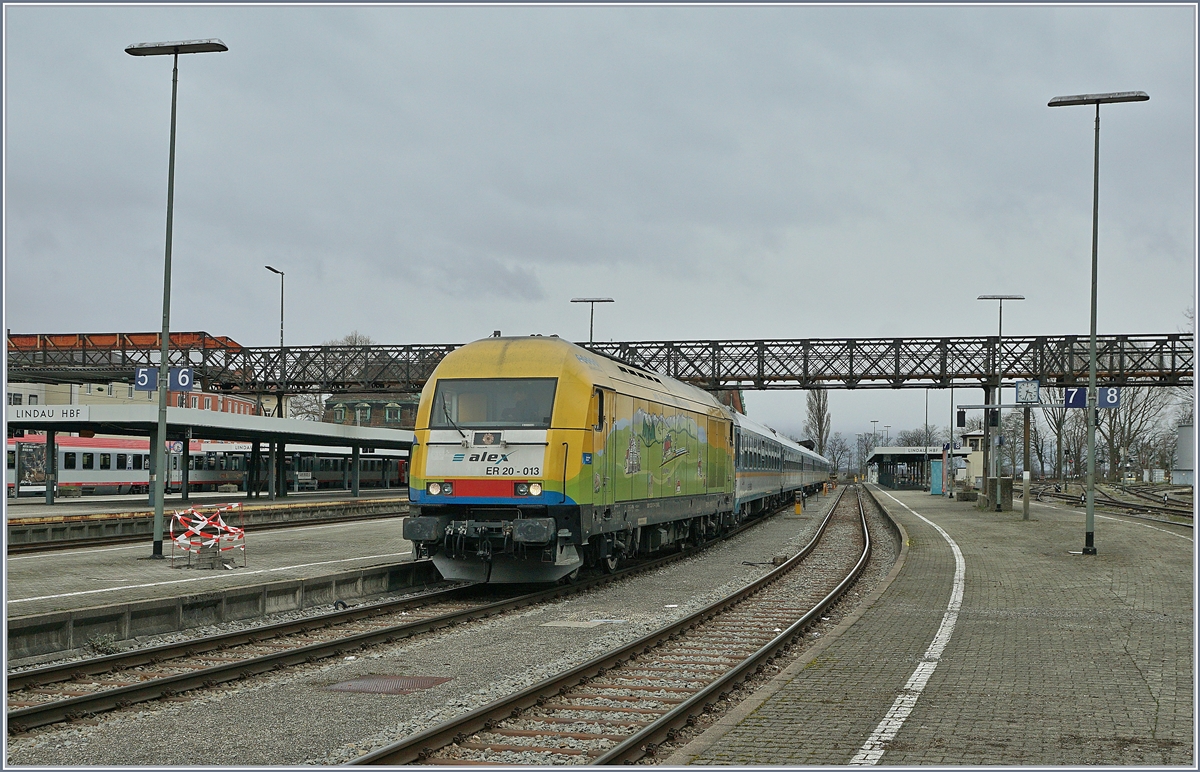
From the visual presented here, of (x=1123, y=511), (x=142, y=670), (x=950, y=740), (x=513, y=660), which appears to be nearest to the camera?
(x=950, y=740)

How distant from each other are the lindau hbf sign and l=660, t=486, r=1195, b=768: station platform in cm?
2637

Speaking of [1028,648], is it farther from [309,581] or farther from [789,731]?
[309,581]

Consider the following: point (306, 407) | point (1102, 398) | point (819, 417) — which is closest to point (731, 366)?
point (1102, 398)

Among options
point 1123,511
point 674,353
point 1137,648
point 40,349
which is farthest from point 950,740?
point 40,349

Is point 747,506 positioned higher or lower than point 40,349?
lower

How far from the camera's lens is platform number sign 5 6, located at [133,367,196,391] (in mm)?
19641

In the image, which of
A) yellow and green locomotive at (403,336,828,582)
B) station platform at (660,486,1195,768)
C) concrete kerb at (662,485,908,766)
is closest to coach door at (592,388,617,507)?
yellow and green locomotive at (403,336,828,582)

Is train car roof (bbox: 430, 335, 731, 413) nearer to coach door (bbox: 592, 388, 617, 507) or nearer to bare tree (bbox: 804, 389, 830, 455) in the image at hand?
coach door (bbox: 592, 388, 617, 507)

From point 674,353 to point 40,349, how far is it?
30.0 m

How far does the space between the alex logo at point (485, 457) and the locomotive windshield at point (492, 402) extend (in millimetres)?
416

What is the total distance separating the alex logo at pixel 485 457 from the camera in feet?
47.8

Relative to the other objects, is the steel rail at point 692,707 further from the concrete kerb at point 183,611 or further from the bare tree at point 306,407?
the bare tree at point 306,407

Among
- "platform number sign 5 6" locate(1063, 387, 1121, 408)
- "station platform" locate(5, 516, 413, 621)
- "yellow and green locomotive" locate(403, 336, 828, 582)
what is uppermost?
"platform number sign 5 6" locate(1063, 387, 1121, 408)

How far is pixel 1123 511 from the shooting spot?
1644 inches
